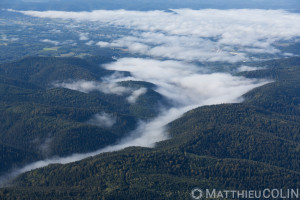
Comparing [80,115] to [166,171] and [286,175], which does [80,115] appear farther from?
[286,175]

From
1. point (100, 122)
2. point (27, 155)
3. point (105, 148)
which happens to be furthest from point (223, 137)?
point (27, 155)

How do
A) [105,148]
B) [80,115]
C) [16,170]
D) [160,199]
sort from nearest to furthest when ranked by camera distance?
[160,199] < [16,170] < [105,148] < [80,115]

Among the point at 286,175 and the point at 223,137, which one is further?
the point at 223,137

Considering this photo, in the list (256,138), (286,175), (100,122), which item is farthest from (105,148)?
(286,175)

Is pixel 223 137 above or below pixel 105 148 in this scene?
above

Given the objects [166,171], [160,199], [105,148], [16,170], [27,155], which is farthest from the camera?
[105,148]

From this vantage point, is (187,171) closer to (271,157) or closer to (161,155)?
(161,155)
